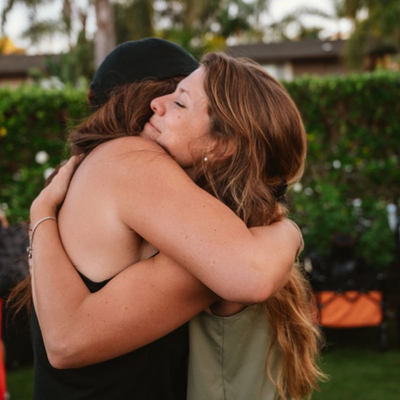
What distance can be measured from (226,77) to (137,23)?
55.5ft

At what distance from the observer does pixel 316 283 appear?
535cm

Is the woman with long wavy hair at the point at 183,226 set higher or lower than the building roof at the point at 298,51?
higher

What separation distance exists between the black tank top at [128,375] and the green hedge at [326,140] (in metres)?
4.75

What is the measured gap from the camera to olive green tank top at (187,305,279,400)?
5.17 ft

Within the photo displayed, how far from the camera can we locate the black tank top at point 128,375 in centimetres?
157

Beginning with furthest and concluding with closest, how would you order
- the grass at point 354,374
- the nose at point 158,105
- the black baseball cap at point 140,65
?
the grass at point 354,374
the black baseball cap at point 140,65
the nose at point 158,105

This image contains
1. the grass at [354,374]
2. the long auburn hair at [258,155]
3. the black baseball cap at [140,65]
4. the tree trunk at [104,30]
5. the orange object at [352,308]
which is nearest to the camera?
the long auburn hair at [258,155]

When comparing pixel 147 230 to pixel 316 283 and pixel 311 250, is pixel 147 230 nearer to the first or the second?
pixel 316 283

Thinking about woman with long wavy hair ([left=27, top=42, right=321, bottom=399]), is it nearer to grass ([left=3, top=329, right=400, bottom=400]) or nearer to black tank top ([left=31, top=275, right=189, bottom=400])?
black tank top ([left=31, top=275, right=189, bottom=400])

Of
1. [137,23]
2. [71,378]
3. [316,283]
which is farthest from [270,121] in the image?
[137,23]

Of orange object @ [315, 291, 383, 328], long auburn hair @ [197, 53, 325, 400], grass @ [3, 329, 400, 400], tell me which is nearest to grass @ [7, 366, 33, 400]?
grass @ [3, 329, 400, 400]

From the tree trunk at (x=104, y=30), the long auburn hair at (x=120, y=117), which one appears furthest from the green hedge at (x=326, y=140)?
the tree trunk at (x=104, y=30)

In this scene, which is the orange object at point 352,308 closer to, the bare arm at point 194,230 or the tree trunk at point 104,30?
the bare arm at point 194,230

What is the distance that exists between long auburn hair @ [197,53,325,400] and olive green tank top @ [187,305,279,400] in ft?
0.32
